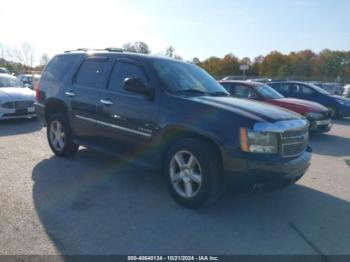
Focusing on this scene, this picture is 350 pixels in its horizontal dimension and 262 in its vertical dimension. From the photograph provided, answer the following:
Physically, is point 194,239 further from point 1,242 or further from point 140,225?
point 1,242

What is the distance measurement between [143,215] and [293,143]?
2.03 meters

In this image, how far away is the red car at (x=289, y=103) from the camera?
973cm

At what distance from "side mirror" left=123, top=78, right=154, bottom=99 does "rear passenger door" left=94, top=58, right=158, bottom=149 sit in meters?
0.08

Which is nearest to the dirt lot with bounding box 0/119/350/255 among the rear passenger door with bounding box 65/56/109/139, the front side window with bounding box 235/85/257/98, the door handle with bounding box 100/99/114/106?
the rear passenger door with bounding box 65/56/109/139

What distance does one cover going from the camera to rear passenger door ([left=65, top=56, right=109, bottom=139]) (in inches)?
218

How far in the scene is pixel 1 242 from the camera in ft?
11.1

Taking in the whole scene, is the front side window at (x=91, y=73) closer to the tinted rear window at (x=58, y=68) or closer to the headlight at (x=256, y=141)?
the tinted rear window at (x=58, y=68)

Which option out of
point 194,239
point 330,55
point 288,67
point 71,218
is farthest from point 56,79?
point 330,55

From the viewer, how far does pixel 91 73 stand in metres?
5.76

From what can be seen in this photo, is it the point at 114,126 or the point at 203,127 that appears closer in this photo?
the point at 203,127

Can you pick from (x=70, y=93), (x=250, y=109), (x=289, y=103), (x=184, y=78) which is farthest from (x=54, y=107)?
(x=289, y=103)

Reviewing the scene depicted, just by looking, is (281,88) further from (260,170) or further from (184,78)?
(260,170)

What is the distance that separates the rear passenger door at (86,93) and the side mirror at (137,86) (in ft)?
2.97

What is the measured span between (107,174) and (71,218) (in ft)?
5.55
